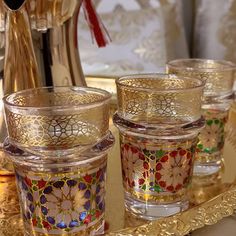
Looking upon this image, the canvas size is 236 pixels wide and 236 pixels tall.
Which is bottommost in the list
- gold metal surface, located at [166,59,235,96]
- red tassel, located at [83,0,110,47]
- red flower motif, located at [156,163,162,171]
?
red flower motif, located at [156,163,162,171]

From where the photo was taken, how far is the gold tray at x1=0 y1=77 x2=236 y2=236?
357mm

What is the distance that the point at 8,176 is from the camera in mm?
443

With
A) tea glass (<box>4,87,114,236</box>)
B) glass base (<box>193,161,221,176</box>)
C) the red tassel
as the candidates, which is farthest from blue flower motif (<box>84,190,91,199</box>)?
the red tassel

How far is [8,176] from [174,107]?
0.17 m

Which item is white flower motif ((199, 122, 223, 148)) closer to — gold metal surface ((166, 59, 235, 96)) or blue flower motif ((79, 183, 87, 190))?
gold metal surface ((166, 59, 235, 96))

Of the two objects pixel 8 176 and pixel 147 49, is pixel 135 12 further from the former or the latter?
pixel 8 176

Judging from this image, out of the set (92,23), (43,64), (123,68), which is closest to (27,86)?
(43,64)

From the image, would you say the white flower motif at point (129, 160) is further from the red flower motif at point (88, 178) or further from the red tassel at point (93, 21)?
the red tassel at point (93, 21)

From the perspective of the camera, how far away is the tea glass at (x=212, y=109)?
46 centimetres

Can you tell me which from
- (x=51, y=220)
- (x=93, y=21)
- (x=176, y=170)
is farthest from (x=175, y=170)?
(x=93, y=21)

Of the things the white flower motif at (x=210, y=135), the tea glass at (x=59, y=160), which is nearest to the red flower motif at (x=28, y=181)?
the tea glass at (x=59, y=160)

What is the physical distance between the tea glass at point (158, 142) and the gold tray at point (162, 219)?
13mm

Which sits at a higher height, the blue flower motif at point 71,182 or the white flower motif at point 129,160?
the blue flower motif at point 71,182

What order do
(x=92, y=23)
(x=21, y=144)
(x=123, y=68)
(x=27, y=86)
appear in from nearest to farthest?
1. (x=21, y=144)
2. (x=27, y=86)
3. (x=92, y=23)
4. (x=123, y=68)
